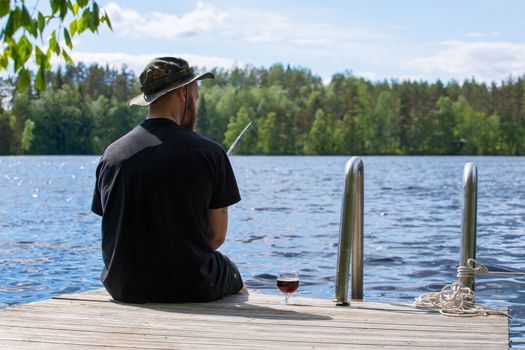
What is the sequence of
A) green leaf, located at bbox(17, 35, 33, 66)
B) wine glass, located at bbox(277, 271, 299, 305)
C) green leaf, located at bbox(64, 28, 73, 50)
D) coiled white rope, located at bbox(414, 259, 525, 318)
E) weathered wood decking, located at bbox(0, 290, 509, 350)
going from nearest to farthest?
green leaf, located at bbox(17, 35, 33, 66)
green leaf, located at bbox(64, 28, 73, 50)
weathered wood decking, located at bbox(0, 290, 509, 350)
coiled white rope, located at bbox(414, 259, 525, 318)
wine glass, located at bbox(277, 271, 299, 305)

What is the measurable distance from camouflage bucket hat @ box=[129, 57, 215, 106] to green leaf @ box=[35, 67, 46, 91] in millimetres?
1889

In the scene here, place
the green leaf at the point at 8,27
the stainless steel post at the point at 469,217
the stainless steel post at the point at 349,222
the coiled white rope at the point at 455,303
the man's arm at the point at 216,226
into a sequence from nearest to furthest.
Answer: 1. the green leaf at the point at 8,27
2. the coiled white rope at the point at 455,303
3. the man's arm at the point at 216,226
4. the stainless steel post at the point at 349,222
5. the stainless steel post at the point at 469,217

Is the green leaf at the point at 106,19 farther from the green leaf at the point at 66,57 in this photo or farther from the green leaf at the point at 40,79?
the green leaf at the point at 40,79

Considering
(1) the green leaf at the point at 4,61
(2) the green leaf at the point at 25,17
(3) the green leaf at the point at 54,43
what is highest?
(2) the green leaf at the point at 25,17

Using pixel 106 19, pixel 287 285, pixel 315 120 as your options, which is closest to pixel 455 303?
pixel 287 285

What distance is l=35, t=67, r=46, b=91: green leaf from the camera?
9.41 feet

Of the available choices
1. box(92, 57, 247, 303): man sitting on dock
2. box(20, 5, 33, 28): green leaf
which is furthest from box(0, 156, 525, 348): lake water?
box(20, 5, 33, 28): green leaf

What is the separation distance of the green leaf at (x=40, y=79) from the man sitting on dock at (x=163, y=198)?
68.8 inches

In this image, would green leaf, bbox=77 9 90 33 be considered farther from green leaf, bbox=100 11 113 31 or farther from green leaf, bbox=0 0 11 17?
green leaf, bbox=0 0 11 17

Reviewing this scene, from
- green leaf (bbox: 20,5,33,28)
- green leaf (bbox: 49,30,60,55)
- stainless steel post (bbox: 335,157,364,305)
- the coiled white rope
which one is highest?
green leaf (bbox: 20,5,33,28)

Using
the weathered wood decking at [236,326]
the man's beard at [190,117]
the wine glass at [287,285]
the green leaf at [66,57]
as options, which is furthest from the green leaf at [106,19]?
the wine glass at [287,285]

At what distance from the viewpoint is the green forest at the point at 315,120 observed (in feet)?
395

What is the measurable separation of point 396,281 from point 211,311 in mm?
6816

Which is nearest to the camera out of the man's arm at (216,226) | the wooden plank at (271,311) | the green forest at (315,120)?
the wooden plank at (271,311)
